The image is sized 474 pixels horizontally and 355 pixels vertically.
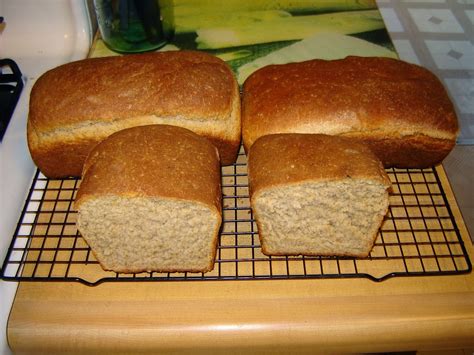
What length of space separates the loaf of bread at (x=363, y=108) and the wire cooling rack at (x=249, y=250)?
0.23 metres

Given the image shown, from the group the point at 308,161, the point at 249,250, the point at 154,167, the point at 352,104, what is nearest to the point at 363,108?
the point at 352,104

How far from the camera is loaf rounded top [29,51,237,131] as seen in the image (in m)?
1.81

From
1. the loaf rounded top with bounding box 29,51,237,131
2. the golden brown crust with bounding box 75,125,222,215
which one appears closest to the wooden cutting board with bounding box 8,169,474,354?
the golden brown crust with bounding box 75,125,222,215

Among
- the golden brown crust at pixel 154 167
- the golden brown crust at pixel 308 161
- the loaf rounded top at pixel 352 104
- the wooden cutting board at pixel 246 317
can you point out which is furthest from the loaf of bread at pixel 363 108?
the wooden cutting board at pixel 246 317

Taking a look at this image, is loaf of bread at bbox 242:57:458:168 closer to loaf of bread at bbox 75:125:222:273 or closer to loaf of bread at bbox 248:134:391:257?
loaf of bread at bbox 248:134:391:257

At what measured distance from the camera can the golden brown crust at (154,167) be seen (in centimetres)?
152

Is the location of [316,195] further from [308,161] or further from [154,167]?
[154,167]

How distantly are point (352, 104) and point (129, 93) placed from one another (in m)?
1.00

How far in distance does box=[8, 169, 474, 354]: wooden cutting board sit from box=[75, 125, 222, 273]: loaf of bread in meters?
0.14

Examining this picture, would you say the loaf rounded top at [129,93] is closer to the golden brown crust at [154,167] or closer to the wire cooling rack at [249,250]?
the golden brown crust at [154,167]

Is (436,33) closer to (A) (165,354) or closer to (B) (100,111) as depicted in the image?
(B) (100,111)

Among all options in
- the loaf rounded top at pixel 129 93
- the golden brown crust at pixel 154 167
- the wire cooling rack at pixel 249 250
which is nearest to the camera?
the golden brown crust at pixel 154 167

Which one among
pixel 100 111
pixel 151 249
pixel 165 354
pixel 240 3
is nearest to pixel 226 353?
pixel 165 354

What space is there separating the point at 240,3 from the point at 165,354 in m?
2.46
